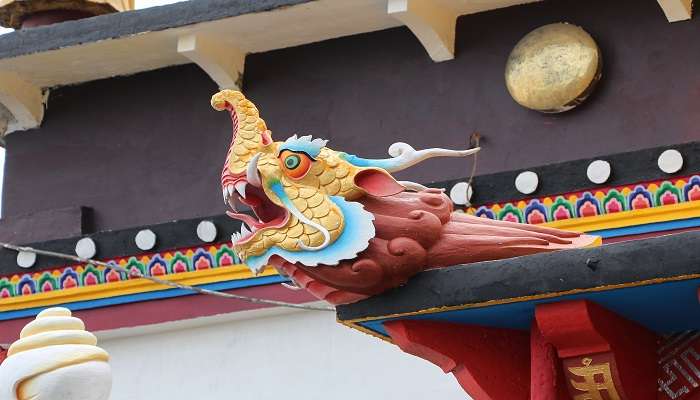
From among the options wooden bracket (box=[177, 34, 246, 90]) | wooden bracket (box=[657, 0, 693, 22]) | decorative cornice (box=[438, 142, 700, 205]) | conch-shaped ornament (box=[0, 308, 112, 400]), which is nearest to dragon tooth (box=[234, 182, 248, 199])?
conch-shaped ornament (box=[0, 308, 112, 400])

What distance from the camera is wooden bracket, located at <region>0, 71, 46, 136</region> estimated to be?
32.0 ft

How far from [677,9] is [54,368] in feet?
11.0

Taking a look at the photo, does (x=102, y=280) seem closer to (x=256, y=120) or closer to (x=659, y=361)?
(x=256, y=120)

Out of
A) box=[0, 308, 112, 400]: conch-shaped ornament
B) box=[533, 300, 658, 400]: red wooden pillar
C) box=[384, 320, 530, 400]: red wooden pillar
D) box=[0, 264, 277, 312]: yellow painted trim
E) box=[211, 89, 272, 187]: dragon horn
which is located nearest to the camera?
box=[533, 300, 658, 400]: red wooden pillar

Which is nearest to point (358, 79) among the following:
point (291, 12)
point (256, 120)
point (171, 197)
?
point (291, 12)

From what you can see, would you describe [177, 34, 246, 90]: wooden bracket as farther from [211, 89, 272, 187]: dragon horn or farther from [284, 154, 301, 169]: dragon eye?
[284, 154, 301, 169]: dragon eye

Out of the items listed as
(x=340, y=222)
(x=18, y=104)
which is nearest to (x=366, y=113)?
(x=18, y=104)

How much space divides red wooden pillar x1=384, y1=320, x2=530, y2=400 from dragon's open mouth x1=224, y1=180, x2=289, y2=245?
0.48m

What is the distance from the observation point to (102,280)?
911 cm

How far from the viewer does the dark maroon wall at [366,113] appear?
27.7 ft

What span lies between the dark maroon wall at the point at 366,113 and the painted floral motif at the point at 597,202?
536mm

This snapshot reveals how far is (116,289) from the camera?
9117 mm

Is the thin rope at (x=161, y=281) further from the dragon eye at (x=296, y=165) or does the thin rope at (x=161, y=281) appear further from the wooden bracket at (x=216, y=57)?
the dragon eye at (x=296, y=165)

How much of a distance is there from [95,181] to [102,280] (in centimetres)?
83
